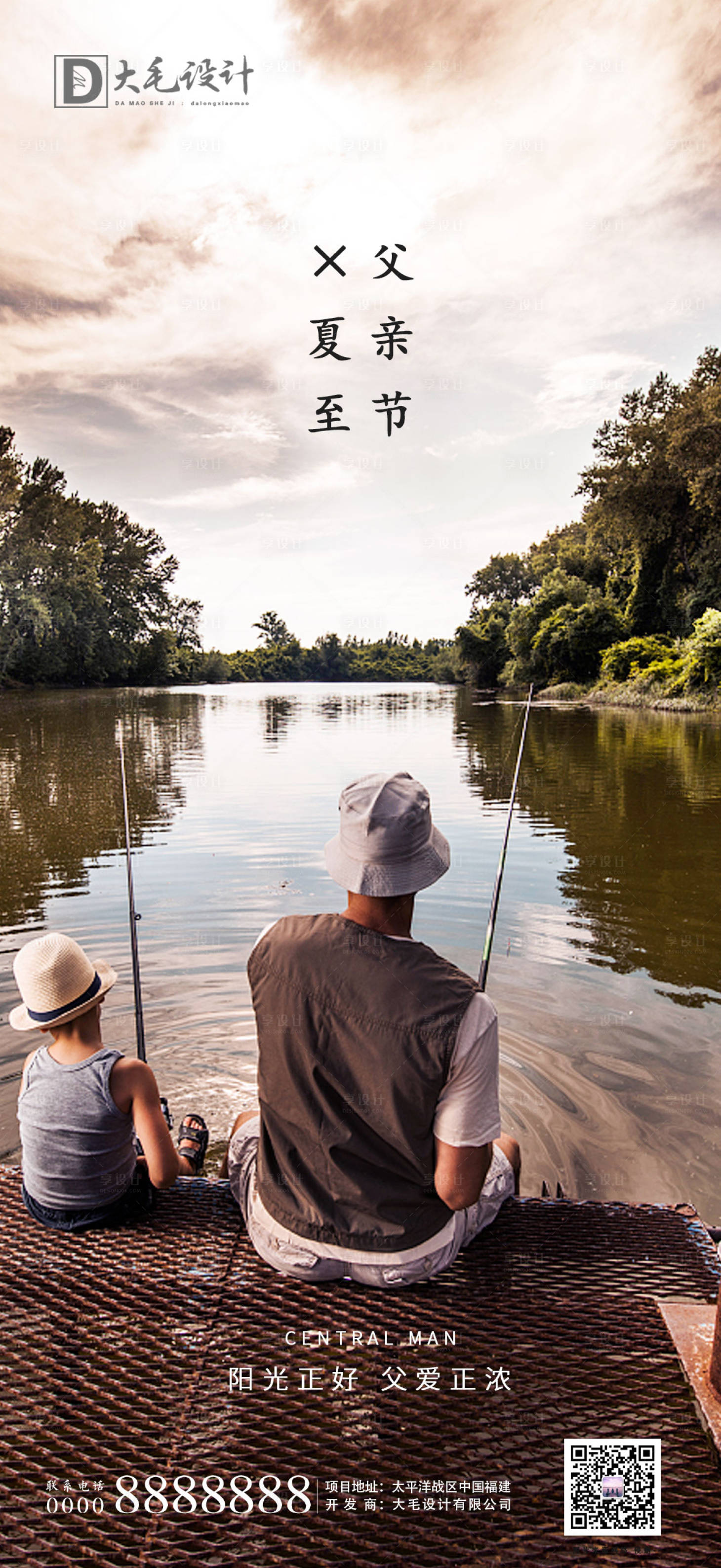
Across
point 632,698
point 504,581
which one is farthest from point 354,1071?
point 504,581

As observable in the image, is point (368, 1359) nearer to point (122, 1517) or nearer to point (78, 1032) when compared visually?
point (122, 1517)

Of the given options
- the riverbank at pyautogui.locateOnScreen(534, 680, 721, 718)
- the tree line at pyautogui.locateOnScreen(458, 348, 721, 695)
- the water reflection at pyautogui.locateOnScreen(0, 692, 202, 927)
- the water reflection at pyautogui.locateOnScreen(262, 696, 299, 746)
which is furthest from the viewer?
the tree line at pyautogui.locateOnScreen(458, 348, 721, 695)

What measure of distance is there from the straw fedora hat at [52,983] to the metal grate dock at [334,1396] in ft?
1.79

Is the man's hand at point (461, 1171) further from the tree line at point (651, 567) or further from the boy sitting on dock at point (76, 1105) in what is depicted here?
the tree line at point (651, 567)

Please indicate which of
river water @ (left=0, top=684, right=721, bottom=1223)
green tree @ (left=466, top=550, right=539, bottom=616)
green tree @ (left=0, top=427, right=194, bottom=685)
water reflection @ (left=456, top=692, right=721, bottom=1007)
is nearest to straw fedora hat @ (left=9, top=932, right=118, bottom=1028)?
river water @ (left=0, top=684, right=721, bottom=1223)

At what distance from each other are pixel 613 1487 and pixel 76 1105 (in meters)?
1.30

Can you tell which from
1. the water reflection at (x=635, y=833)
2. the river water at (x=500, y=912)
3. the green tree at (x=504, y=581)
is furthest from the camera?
the green tree at (x=504, y=581)

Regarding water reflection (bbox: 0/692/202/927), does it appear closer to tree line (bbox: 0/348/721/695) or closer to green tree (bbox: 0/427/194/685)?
tree line (bbox: 0/348/721/695)

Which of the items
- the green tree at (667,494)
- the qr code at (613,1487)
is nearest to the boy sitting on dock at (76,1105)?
the qr code at (613,1487)

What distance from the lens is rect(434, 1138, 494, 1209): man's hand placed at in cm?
159

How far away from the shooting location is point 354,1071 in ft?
5.25

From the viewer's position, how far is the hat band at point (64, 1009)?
2002mm

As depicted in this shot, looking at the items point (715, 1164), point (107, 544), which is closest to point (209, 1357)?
point (715, 1164)

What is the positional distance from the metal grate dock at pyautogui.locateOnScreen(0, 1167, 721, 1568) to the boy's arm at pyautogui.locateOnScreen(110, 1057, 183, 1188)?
172mm
